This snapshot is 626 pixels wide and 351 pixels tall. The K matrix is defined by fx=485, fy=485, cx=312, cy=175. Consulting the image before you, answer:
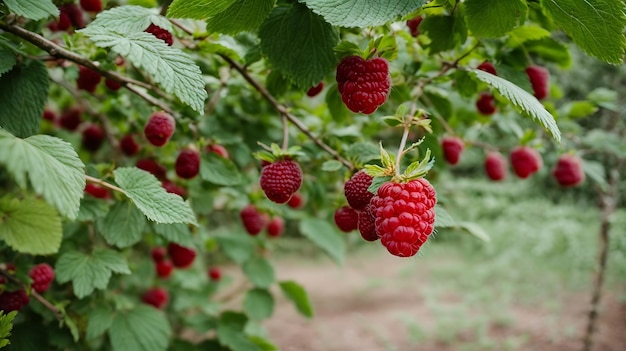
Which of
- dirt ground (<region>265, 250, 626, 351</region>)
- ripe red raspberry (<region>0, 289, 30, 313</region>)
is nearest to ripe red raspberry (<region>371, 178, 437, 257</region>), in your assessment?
ripe red raspberry (<region>0, 289, 30, 313</region>)

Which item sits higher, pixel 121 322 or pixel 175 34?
pixel 175 34

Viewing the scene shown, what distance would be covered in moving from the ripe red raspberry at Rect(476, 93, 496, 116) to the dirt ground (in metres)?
1.89

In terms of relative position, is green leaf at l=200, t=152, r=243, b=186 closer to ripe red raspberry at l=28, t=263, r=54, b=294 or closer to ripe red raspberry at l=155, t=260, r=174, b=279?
ripe red raspberry at l=28, t=263, r=54, b=294

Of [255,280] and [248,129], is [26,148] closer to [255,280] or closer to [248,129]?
[248,129]

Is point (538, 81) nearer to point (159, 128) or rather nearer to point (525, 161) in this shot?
point (525, 161)

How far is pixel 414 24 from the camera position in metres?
0.90

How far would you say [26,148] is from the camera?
47cm

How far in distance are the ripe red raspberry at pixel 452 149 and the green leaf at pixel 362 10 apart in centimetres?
71

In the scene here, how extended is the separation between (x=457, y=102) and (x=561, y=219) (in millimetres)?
2802

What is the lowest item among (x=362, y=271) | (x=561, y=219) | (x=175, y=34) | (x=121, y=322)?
(x=362, y=271)

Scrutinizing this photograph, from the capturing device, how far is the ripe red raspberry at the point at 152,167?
1122 mm

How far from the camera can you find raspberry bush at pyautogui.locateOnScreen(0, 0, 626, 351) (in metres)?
0.58

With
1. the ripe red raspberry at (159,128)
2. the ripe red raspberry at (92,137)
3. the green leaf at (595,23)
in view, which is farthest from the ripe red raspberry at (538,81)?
the ripe red raspberry at (92,137)

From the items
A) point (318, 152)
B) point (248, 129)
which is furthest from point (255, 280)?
point (318, 152)
